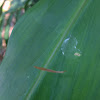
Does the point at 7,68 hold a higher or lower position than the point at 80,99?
higher

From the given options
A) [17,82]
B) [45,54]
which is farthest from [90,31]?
[17,82]

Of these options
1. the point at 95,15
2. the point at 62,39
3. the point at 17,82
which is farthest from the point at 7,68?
the point at 95,15

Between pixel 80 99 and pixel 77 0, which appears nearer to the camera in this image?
pixel 80 99

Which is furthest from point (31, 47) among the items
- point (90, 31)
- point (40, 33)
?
point (90, 31)

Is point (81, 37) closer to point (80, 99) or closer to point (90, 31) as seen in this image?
point (90, 31)

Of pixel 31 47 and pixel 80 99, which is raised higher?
pixel 31 47
